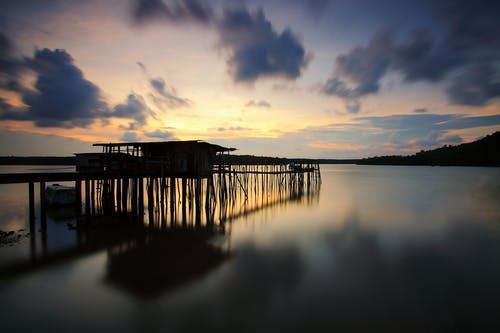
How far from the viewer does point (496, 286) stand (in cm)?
718

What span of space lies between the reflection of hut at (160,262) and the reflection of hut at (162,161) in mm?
5285

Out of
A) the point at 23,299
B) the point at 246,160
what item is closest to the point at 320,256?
the point at 23,299

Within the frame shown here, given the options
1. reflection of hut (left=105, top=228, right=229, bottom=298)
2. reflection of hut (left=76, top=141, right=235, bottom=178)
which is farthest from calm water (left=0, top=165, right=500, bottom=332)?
reflection of hut (left=76, top=141, right=235, bottom=178)

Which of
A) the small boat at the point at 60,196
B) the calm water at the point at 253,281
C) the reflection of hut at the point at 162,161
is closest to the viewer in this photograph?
the calm water at the point at 253,281

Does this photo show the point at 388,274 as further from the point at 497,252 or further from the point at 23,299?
the point at 23,299

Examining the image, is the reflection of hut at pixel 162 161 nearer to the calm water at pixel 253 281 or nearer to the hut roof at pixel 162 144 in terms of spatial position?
the hut roof at pixel 162 144

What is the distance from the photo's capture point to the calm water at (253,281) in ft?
18.1

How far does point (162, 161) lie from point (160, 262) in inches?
330

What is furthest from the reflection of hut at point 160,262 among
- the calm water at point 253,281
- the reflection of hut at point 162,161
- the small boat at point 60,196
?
the small boat at point 60,196

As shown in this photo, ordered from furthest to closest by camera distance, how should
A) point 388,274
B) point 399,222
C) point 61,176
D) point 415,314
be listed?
1. point 399,222
2. point 61,176
3. point 388,274
4. point 415,314

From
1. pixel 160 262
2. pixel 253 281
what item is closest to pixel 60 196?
pixel 160 262

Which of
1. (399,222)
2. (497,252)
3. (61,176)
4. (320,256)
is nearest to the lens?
(320,256)

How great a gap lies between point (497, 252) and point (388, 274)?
19.6ft

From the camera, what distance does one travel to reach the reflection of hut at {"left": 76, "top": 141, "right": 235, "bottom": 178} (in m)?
15.9
